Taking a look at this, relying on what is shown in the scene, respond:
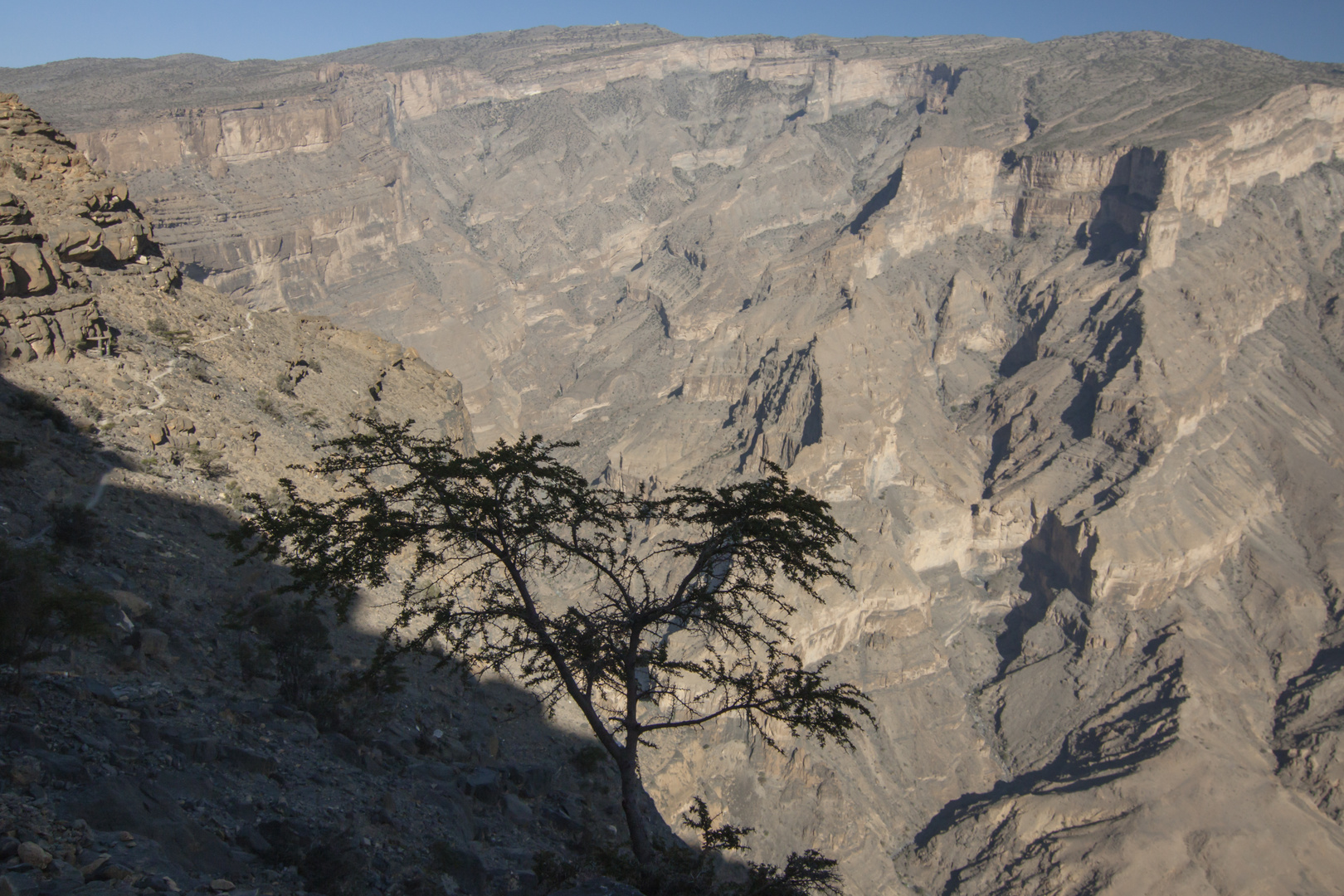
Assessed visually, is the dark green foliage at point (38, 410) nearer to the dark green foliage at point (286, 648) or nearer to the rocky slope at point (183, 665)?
the rocky slope at point (183, 665)

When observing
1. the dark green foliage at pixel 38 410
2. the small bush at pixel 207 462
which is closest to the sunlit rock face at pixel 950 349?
the small bush at pixel 207 462

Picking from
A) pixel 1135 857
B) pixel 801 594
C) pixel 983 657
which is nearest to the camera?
pixel 1135 857

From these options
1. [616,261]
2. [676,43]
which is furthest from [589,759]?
[676,43]

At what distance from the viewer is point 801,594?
206ft

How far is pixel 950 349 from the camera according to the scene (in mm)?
108812

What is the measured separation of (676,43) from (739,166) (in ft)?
148

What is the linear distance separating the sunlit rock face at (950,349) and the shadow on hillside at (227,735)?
3044 cm

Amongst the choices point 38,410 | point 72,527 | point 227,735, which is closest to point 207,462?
point 38,410

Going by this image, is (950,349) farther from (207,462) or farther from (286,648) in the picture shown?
(286,648)

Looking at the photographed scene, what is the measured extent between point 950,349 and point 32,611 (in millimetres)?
107481

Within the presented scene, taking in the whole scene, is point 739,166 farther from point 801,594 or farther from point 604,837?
point 604,837

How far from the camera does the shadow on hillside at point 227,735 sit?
10.3 meters

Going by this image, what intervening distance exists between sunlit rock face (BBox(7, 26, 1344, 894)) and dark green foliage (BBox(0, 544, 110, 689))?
37530 millimetres

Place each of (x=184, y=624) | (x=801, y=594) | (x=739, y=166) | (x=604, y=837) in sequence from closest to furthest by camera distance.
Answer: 1. (x=184, y=624)
2. (x=604, y=837)
3. (x=801, y=594)
4. (x=739, y=166)
